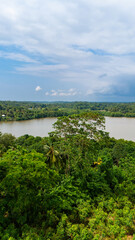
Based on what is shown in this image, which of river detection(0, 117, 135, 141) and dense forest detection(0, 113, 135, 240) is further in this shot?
river detection(0, 117, 135, 141)

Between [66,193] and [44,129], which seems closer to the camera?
[66,193]

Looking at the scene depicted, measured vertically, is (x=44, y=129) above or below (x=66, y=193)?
below

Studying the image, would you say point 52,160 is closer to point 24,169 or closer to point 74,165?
point 74,165

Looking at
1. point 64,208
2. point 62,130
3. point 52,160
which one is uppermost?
point 62,130

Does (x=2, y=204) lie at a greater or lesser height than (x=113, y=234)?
greater

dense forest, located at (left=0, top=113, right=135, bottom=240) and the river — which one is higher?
dense forest, located at (left=0, top=113, right=135, bottom=240)

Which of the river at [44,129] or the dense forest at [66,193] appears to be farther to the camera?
the river at [44,129]

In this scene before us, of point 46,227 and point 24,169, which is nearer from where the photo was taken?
point 24,169

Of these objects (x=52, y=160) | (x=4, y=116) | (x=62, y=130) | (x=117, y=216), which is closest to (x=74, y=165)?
(x=52, y=160)
